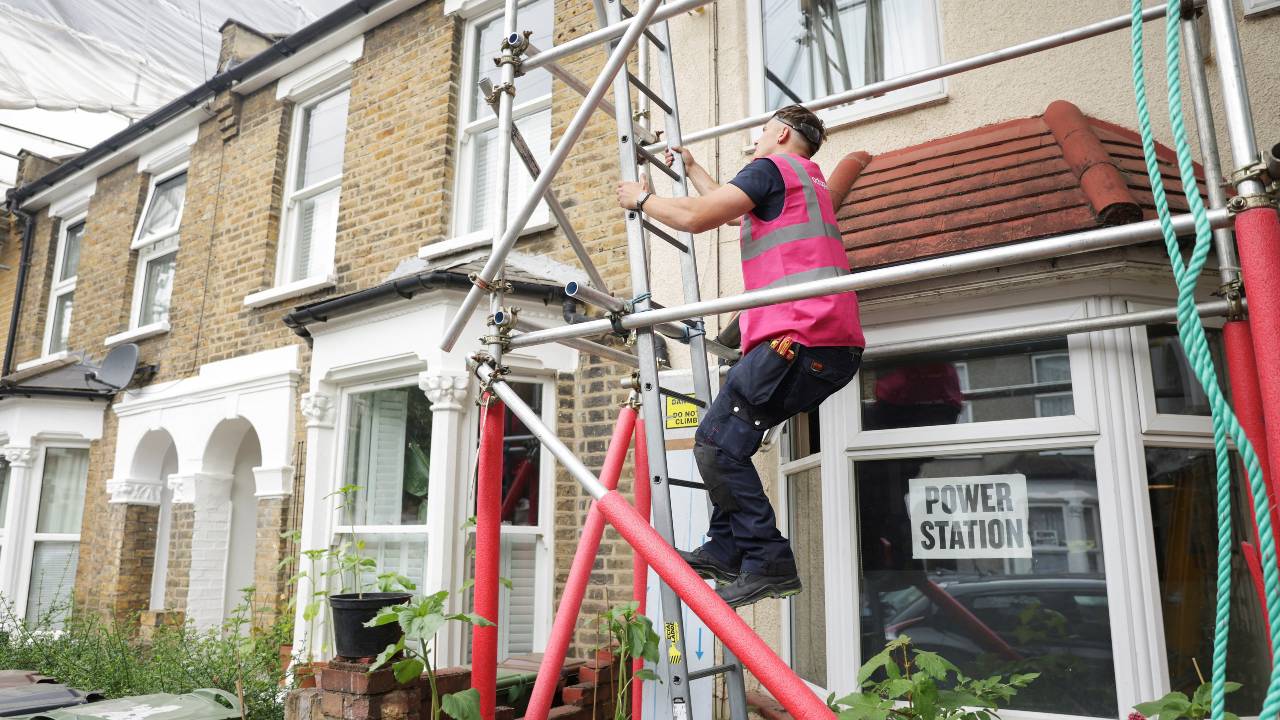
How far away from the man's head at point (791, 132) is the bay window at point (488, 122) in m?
3.64

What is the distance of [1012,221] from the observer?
331 cm

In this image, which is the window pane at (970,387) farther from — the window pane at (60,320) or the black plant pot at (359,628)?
the window pane at (60,320)

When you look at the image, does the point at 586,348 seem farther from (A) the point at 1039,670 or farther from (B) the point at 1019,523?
(A) the point at 1039,670

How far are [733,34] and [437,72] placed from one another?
263 centimetres

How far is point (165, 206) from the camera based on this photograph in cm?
911

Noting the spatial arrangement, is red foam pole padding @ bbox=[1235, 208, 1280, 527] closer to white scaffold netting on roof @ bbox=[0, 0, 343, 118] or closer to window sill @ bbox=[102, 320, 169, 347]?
window sill @ bbox=[102, 320, 169, 347]

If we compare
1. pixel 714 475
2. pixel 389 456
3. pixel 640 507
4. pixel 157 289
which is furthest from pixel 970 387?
pixel 157 289

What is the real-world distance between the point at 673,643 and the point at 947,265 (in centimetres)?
130

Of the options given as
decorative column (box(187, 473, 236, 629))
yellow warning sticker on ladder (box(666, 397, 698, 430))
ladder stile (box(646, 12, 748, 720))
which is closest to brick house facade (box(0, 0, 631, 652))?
decorative column (box(187, 473, 236, 629))

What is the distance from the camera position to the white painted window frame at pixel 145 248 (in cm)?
871

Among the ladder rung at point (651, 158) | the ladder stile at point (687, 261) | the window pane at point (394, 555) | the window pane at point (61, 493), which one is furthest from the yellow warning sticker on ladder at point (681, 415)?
the window pane at point (61, 493)

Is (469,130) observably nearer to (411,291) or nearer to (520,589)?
(411,291)

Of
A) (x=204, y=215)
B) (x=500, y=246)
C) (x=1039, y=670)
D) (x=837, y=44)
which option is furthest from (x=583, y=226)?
(x=204, y=215)

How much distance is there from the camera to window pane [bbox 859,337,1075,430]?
346cm
